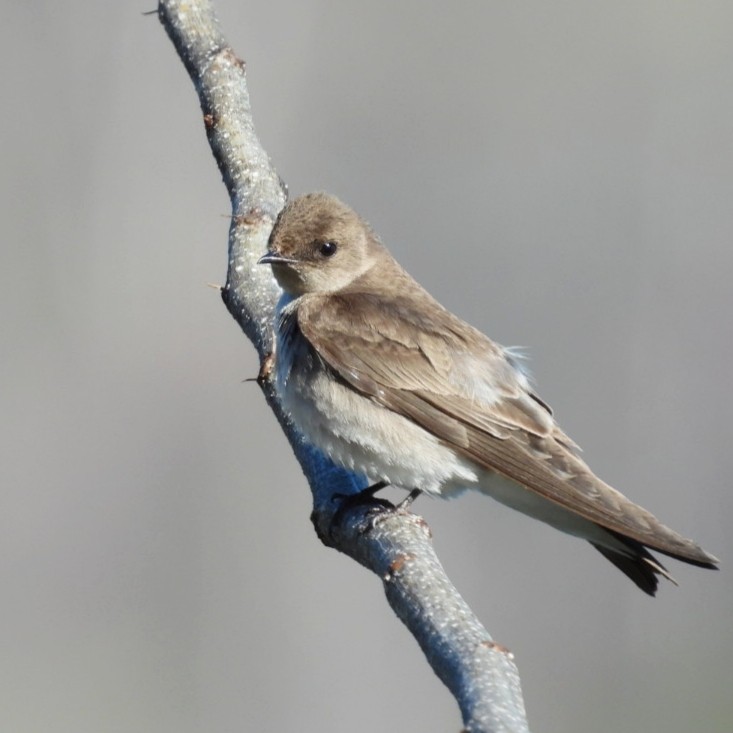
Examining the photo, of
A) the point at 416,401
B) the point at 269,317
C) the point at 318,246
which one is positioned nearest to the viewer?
the point at 416,401

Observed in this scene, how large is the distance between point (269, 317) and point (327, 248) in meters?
0.33

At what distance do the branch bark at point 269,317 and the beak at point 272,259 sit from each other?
25 millimetres

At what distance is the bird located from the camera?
307 centimetres

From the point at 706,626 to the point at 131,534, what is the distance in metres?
2.52

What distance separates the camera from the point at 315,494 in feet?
10.2

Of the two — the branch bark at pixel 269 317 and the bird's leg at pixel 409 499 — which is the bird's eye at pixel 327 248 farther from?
the bird's leg at pixel 409 499

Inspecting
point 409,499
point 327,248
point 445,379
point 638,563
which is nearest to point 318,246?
point 327,248

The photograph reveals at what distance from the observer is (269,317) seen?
336cm

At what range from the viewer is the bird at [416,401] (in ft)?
10.1

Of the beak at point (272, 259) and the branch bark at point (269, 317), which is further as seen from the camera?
the beak at point (272, 259)

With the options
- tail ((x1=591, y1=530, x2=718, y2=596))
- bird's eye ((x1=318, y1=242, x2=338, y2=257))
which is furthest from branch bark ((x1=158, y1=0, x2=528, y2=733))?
tail ((x1=591, y1=530, x2=718, y2=596))

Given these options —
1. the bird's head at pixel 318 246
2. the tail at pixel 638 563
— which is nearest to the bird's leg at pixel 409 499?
the tail at pixel 638 563

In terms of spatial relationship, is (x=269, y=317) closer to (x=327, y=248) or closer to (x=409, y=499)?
(x=327, y=248)

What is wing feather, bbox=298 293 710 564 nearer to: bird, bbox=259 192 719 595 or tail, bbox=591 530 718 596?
bird, bbox=259 192 719 595
